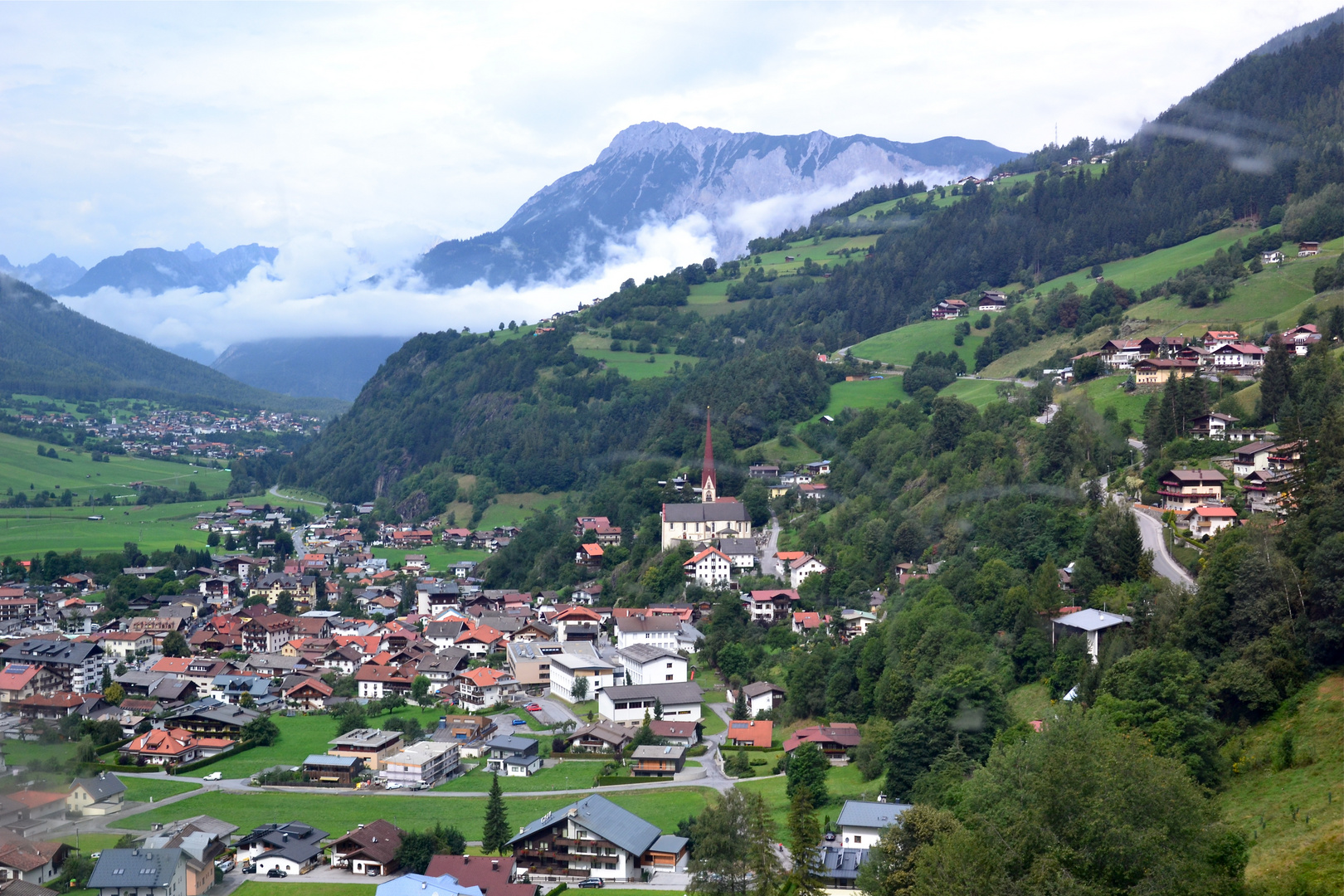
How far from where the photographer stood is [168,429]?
14138 centimetres

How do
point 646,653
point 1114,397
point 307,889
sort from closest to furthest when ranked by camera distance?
point 307,889 < point 646,653 < point 1114,397

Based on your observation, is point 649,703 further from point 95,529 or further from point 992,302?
point 95,529

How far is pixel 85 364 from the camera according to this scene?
162 metres

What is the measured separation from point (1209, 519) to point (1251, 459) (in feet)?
11.7

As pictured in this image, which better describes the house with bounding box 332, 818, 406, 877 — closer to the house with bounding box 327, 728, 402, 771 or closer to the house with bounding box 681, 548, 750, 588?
the house with bounding box 327, 728, 402, 771

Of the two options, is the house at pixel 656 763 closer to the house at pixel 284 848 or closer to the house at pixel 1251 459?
the house at pixel 284 848

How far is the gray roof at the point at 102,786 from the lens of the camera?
31266 millimetres

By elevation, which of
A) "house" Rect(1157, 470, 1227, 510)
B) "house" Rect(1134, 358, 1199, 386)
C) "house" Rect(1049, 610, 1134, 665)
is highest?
"house" Rect(1134, 358, 1199, 386)

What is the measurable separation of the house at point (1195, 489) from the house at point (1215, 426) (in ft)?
13.0

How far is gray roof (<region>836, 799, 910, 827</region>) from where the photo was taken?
86.4 ft

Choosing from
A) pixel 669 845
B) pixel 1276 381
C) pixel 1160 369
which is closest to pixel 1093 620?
pixel 669 845

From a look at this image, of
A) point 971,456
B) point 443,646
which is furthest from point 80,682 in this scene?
point 971,456

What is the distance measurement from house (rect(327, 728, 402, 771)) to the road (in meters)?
23.3

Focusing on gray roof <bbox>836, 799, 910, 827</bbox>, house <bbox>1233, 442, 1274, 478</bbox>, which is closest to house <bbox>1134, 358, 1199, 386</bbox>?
house <bbox>1233, 442, 1274, 478</bbox>
